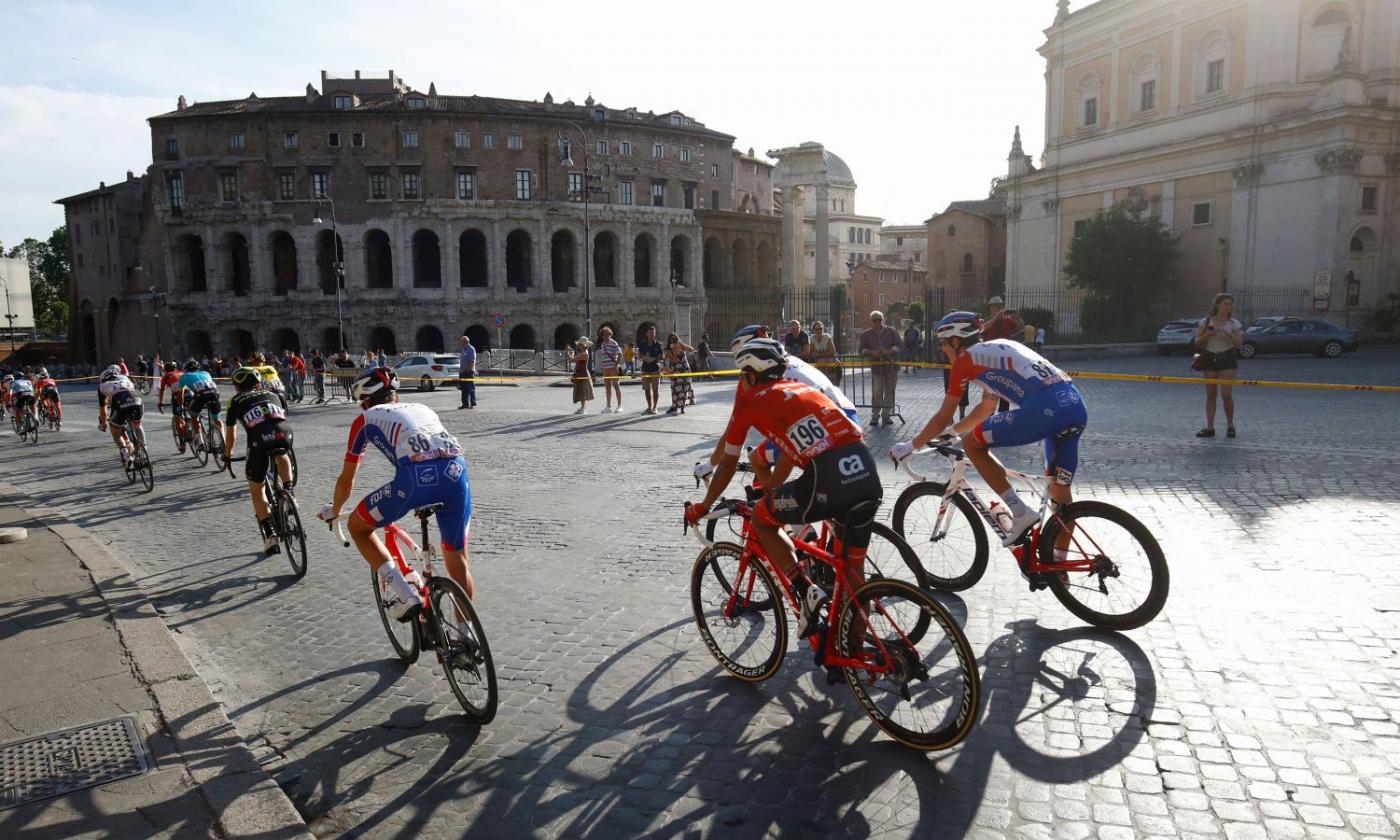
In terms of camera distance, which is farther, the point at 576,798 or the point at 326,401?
the point at 326,401

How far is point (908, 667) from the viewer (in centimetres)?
384

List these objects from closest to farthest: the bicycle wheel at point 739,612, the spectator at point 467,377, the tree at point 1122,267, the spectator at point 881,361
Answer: the bicycle wheel at point 739,612
the spectator at point 881,361
the spectator at point 467,377
the tree at point 1122,267

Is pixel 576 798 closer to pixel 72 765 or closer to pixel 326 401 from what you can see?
pixel 72 765

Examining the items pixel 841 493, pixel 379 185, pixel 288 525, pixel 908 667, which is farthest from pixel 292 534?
pixel 379 185

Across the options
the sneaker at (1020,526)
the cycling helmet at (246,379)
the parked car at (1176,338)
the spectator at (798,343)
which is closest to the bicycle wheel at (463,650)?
the sneaker at (1020,526)

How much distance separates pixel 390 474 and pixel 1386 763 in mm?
11102

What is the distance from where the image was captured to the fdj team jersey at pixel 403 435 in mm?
4707

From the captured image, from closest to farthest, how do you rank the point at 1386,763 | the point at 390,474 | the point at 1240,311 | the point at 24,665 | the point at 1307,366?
the point at 1386,763 → the point at 24,665 → the point at 390,474 → the point at 1307,366 → the point at 1240,311

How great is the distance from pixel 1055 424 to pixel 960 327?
1.00m

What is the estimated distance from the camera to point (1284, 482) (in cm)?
891

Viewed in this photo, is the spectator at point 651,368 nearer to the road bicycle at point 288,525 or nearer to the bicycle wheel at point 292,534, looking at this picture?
the road bicycle at point 288,525

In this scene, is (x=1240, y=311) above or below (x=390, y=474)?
above

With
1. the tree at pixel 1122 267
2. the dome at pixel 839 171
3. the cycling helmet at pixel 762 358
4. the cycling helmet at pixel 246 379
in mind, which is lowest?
the cycling helmet at pixel 246 379

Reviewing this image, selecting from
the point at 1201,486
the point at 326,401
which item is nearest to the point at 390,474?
the point at 1201,486
